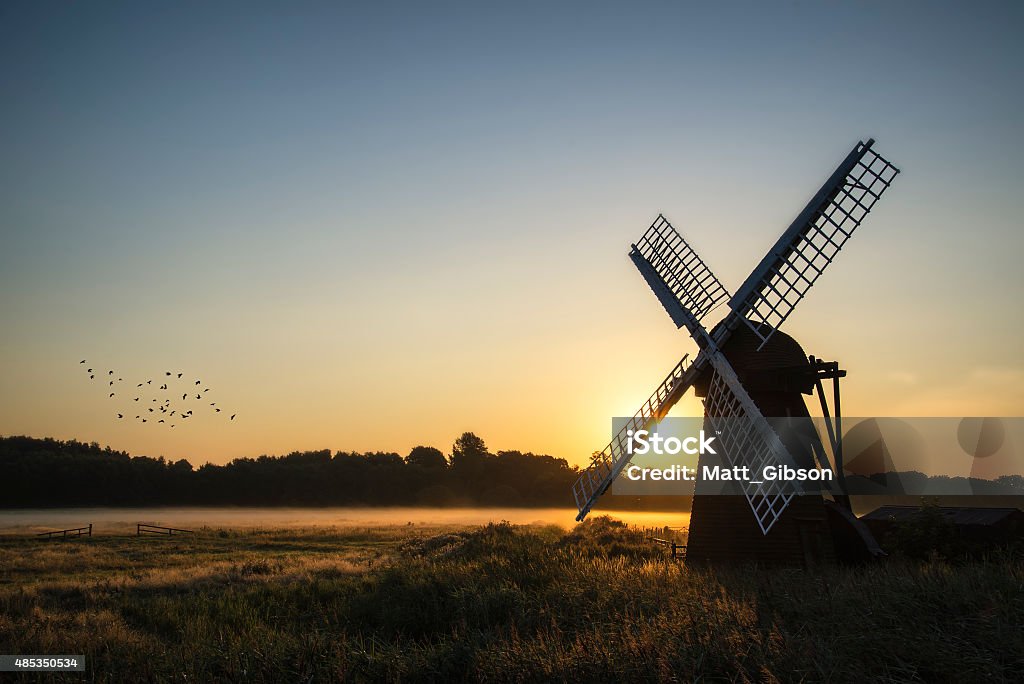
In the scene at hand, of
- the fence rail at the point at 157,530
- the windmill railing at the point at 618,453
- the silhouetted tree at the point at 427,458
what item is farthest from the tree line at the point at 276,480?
the windmill railing at the point at 618,453

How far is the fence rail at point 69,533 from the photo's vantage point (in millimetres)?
50031

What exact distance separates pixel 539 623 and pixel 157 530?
52.4m

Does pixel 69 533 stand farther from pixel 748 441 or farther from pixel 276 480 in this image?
pixel 276 480

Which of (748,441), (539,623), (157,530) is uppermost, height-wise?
(748,441)

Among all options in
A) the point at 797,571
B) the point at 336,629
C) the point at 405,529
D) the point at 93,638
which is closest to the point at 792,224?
the point at 797,571

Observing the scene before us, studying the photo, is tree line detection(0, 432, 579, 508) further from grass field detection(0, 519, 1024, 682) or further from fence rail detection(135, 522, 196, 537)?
grass field detection(0, 519, 1024, 682)

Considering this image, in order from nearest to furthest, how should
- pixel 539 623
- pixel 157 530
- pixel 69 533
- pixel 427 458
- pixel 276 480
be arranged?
pixel 539 623
pixel 69 533
pixel 157 530
pixel 276 480
pixel 427 458

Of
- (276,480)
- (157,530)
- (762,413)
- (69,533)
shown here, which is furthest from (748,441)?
(276,480)

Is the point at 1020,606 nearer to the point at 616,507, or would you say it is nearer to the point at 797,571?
the point at 797,571

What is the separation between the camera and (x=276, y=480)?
109 m

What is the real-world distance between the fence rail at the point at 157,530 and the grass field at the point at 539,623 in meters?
28.9

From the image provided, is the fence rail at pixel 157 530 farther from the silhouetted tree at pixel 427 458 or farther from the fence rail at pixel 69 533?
the silhouetted tree at pixel 427 458

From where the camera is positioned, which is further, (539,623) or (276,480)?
(276,480)

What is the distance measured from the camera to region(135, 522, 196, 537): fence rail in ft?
177
